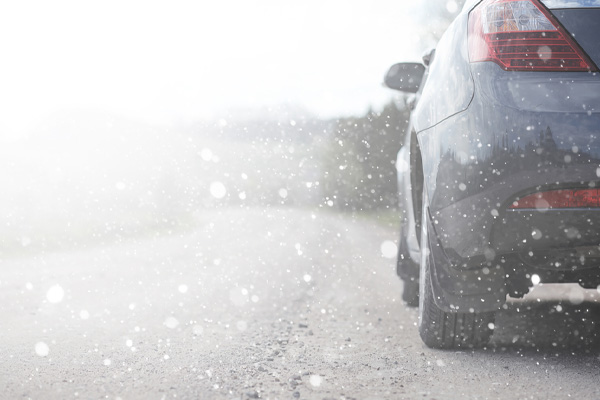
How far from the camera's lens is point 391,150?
35500mm

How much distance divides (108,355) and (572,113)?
2506mm

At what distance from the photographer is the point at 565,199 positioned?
8.39ft

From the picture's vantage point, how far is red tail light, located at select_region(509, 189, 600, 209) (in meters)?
2.53

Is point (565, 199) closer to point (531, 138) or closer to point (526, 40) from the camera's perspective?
point (531, 138)

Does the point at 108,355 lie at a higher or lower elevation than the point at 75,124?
higher

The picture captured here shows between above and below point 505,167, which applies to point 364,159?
below

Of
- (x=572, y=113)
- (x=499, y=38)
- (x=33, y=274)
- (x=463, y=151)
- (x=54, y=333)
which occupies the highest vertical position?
(x=499, y=38)

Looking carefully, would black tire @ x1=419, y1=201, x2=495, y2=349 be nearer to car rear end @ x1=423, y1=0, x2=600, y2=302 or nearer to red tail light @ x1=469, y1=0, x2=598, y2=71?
car rear end @ x1=423, y1=0, x2=600, y2=302

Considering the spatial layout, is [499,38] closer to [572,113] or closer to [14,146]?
[572,113]

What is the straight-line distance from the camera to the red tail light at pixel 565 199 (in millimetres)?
2533

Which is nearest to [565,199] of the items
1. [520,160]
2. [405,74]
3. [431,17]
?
[520,160]

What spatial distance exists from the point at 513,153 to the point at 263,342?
1.89 m

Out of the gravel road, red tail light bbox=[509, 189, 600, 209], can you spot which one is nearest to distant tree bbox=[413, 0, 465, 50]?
the gravel road

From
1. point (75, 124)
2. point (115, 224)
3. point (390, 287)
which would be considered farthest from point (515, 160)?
point (75, 124)
